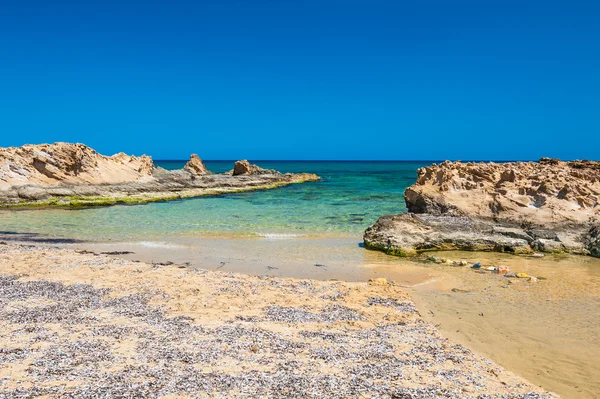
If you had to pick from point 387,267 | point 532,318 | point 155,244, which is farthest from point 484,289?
point 155,244

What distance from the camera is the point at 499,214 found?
53.3ft

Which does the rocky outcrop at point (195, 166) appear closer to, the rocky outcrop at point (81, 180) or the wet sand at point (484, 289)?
the rocky outcrop at point (81, 180)

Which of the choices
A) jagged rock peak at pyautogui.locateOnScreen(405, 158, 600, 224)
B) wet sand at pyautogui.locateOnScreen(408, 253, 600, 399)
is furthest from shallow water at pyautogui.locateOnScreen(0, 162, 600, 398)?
jagged rock peak at pyautogui.locateOnScreen(405, 158, 600, 224)

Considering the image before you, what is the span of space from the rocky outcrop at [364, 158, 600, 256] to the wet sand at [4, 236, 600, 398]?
666mm

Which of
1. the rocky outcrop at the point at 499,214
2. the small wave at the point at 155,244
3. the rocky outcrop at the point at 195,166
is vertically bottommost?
the small wave at the point at 155,244

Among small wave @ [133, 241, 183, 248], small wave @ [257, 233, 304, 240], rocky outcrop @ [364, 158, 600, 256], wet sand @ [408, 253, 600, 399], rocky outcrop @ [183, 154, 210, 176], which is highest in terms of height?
rocky outcrop @ [183, 154, 210, 176]

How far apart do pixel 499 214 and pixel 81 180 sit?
29.7m

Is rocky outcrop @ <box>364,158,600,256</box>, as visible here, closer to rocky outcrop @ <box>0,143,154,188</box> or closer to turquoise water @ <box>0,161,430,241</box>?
turquoise water @ <box>0,161,430,241</box>

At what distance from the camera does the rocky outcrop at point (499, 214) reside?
48.4 ft

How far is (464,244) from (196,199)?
2519 cm

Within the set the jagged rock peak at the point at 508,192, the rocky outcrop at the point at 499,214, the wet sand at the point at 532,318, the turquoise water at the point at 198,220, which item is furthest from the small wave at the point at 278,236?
the wet sand at the point at 532,318

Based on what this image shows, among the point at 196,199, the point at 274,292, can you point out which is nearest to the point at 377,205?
the point at 196,199

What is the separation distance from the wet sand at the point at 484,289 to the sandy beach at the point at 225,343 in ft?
1.97

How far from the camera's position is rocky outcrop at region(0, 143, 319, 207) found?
30.0 meters
